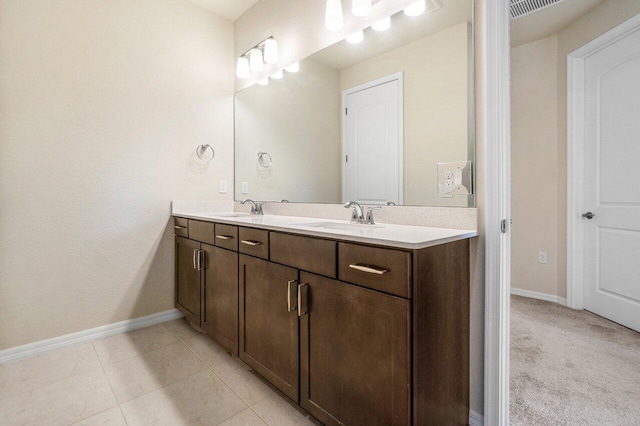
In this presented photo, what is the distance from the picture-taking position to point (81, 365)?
1868 millimetres

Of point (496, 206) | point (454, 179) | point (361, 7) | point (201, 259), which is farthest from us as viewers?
point (201, 259)

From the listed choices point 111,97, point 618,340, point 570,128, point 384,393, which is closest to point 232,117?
point 111,97

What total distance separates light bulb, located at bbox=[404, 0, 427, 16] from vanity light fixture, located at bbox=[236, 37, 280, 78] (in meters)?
1.14

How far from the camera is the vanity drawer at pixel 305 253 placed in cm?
121

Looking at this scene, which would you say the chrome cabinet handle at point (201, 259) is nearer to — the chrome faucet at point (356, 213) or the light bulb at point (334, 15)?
the chrome faucet at point (356, 213)

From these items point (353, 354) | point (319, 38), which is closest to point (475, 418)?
point (353, 354)

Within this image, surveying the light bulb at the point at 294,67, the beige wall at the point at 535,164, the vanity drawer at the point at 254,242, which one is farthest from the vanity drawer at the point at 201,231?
the beige wall at the point at 535,164

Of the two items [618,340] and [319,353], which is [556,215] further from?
[319,353]

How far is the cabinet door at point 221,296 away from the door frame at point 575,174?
2.93 meters

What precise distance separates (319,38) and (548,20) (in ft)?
6.96

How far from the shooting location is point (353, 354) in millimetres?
1129

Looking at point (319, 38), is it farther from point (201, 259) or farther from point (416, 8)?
point (201, 259)

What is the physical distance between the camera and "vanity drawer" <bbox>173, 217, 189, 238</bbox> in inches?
91.8

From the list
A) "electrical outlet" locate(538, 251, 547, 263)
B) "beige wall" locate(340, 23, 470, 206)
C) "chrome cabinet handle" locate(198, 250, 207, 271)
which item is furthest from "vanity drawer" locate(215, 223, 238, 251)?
"electrical outlet" locate(538, 251, 547, 263)
